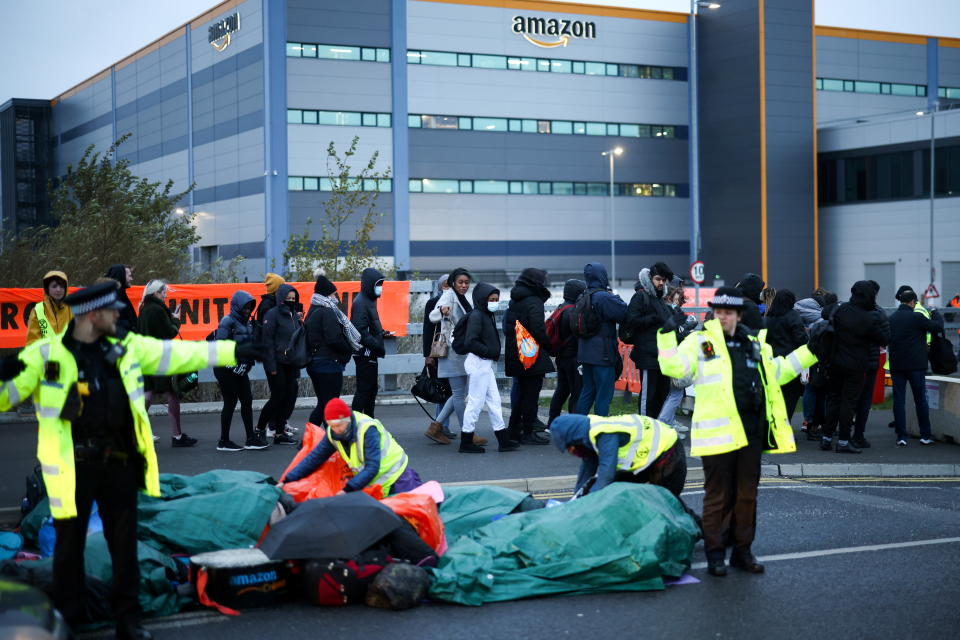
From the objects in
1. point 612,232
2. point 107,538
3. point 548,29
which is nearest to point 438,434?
point 107,538

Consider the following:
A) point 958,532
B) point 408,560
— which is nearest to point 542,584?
point 408,560

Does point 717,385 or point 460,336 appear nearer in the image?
point 717,385

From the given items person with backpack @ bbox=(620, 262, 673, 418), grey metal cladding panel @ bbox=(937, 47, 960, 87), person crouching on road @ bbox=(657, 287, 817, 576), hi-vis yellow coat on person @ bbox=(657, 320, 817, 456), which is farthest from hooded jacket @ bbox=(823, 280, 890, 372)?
grey metal cladding panel @ bbox=(937, 47, 960, 87)

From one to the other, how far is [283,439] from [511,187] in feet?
148

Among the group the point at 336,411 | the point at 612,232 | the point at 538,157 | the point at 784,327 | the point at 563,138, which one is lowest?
the point at 336,411

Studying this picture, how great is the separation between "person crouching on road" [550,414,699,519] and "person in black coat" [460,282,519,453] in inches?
148

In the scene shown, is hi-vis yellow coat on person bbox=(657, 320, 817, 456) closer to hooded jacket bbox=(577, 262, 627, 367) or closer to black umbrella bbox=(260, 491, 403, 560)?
black umbrella bbox=(260, 491, 403, 560)

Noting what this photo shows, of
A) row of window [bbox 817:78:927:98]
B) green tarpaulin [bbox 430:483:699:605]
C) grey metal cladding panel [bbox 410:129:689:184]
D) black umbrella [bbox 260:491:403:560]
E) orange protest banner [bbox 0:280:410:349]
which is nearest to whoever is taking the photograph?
black umbrella [bbox 260:491:403:560]

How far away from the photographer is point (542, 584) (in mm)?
6492

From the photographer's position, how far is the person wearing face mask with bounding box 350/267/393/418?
38.2 ft

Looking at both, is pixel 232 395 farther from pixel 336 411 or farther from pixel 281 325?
pixel 336 411

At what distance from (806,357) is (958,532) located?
8.15 ft

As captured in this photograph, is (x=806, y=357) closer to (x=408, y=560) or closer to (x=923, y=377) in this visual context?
(x=408, y=560)

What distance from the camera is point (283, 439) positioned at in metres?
12.2
